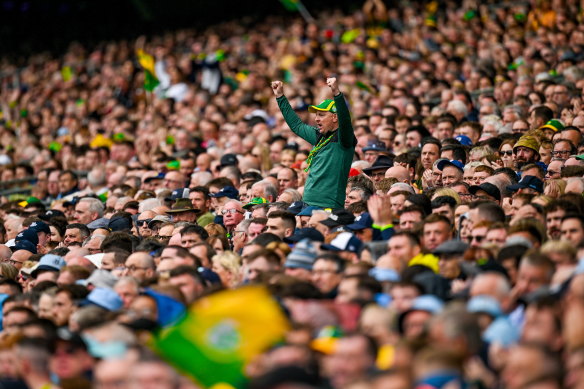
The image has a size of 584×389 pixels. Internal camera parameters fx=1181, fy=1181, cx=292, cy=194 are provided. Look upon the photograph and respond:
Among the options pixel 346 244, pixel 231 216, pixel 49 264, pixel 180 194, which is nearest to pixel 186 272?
pixel 346 244

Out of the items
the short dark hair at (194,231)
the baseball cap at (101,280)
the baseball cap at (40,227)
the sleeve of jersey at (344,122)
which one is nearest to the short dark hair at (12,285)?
the baseball cap at (101,280)

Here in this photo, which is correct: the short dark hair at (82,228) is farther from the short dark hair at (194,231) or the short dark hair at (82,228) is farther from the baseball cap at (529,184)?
the baseball cap at (529,184)

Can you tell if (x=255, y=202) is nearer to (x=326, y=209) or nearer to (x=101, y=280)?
(x=326, y=209)

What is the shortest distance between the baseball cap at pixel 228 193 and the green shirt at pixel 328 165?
218cm

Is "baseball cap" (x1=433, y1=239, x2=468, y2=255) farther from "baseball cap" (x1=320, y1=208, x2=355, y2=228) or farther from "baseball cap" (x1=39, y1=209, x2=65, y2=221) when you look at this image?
"baseball cap" (x1=39, y1=209, x2=65, y2=221)

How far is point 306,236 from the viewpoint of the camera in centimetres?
1038

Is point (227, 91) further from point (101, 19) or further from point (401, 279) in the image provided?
point (401, 279)

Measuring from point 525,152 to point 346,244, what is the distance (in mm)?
3721

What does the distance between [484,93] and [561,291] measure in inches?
377

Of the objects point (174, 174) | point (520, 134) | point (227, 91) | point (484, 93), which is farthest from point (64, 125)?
point (520, 134)

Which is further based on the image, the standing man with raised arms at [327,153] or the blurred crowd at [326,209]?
the standing man with raised arms at [327,153]

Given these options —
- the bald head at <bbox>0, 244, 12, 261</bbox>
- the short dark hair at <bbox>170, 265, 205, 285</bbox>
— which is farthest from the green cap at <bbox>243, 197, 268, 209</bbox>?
the short dark hair at <bbox>170, 265, 205, 285</bbox>

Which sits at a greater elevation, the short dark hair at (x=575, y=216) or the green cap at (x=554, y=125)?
the green cap at (x=554, y=125)

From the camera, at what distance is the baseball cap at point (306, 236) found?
10352mm
